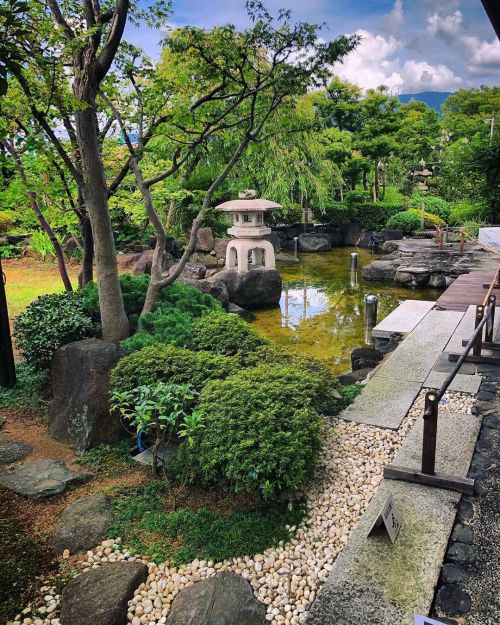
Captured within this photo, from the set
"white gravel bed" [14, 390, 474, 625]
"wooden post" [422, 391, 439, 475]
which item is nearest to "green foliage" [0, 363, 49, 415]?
"white gravel bed" [14, 390, 474, 625]

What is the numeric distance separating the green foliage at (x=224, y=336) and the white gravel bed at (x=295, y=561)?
5.82ft

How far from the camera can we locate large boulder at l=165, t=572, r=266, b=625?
265 cm

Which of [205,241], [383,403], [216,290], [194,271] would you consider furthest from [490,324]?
[205,241]

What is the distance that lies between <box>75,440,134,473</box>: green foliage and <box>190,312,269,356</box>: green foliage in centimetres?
144

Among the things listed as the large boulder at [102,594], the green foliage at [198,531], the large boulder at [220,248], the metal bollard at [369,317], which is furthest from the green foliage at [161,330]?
the large boulder at [220,248]

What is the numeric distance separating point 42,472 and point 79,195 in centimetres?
446

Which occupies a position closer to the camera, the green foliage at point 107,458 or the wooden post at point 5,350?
the green foliage at point 107,458

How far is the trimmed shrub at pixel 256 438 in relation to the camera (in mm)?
3422

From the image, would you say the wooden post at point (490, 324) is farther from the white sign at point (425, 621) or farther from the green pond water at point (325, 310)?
the white sign at point (425, 621)

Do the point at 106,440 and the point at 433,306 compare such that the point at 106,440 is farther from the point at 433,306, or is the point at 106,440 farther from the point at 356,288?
the point at 356,288

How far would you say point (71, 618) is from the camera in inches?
105

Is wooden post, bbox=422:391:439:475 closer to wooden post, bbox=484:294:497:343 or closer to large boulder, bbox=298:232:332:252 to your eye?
wooden post, bbox=484:294:497:343

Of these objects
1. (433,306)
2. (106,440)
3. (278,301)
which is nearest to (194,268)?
(278,301)

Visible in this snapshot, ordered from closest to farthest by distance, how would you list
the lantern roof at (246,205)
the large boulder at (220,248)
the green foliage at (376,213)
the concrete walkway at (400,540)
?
1. the concrete walkway at (400,540)
2. the lantern roof at (246,205)
3. the large boulder at (220,248)
4. the green foliage at (376,213)
